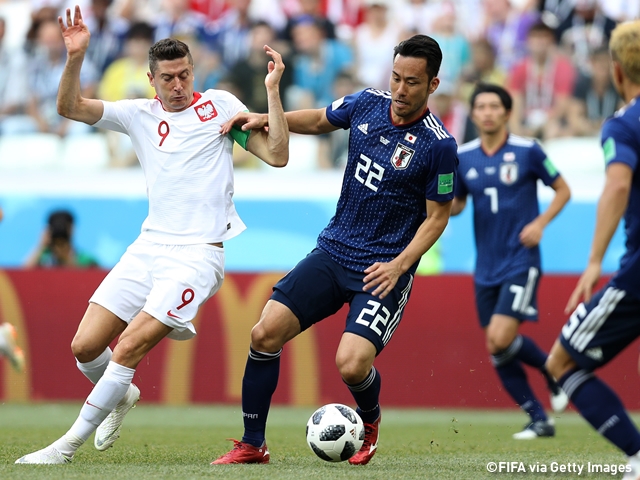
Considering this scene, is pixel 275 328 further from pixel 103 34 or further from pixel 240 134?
pixel 103 34

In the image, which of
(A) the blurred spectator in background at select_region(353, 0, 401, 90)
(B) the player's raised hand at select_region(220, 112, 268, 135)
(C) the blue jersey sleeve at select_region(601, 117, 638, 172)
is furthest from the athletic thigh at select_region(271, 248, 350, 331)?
(A) the blurred spectator in background at select_region(353, 0, 401, 90)

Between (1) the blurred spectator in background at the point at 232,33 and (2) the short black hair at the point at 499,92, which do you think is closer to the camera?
(2) the short black hair at the point at 499,92

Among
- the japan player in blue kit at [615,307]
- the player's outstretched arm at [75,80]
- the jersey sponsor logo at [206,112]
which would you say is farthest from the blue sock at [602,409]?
the player's outstretched arm at [75,80]

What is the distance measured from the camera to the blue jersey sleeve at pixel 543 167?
8781 millimetres

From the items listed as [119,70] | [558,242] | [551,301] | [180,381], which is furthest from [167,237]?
[119,70]

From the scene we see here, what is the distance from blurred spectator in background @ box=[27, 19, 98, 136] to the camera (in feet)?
48.8

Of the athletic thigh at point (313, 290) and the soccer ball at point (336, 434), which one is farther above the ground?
the athletic thigh at point (313, 290)

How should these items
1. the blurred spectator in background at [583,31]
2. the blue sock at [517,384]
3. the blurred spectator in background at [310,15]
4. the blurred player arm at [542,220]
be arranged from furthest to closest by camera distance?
the blurred spectator in background at [310,15] → the blurred spectator in background at [583,31] → the blue sock at [517,384] → the blurred player arm at [542,220]

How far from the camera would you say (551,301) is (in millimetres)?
10984

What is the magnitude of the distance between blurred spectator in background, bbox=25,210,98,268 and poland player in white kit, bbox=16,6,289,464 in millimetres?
5900

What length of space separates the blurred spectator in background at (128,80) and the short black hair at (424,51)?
29.1 ft

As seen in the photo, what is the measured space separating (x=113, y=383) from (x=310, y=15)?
10.2 meters

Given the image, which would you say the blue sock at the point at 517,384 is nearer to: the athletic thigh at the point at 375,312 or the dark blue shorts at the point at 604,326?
the athletic thigh at the point at 375,312

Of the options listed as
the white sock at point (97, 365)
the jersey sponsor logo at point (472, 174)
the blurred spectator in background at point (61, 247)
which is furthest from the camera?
the blurred spectator in background at point (61, 247)
